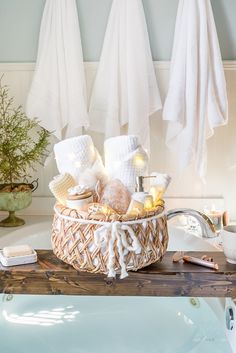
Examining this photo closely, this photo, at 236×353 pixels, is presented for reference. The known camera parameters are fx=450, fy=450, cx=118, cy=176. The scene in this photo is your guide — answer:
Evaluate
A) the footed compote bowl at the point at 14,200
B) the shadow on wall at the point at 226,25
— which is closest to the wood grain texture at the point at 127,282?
the footed compote bowl at the point at 14,200

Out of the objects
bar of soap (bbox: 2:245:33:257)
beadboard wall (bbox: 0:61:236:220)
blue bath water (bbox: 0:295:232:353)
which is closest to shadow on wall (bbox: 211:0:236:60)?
beadboard wall (bbox: 0:61:236:220)

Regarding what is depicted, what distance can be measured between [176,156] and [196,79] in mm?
431

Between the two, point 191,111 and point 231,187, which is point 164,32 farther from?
point 231,187

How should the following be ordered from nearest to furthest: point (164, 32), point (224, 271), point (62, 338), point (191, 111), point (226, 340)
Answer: point (224, 271)
point (226, 340)
point (62, 338)
point (191, 111)
point (164, 32)

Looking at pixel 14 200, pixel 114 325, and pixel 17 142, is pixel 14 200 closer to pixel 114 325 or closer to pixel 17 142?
pixel 17 142

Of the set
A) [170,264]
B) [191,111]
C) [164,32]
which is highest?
[164,32]

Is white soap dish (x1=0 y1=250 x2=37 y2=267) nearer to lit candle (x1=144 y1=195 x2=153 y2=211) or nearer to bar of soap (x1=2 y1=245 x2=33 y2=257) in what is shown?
bar of soap (x1=2 y1=245 x2=33 y2=257)

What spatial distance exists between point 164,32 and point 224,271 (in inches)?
67.5

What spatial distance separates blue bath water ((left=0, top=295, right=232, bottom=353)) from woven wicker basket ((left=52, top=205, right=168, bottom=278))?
1.67ft

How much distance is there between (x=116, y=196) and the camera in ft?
3.34

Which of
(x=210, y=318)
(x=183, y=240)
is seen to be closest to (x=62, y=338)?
(x=210, y=318)

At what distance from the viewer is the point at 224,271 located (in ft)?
3.18

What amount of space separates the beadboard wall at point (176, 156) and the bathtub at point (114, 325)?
658 mm

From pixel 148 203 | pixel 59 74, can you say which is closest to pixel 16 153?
pixel 59 74
